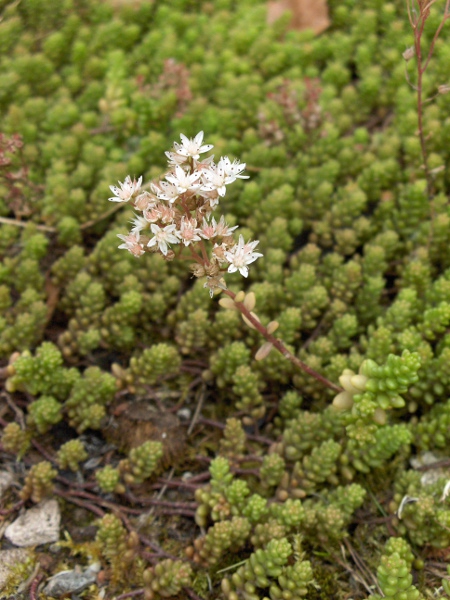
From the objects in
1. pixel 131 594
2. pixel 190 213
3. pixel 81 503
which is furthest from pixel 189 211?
pixel 131 594

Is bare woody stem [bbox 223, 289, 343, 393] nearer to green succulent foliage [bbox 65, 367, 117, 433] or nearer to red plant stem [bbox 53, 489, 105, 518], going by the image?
green succulent foliage [bbox 65, 367, 117, 433]

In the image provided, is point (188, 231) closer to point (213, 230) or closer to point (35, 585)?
point (213, 230)

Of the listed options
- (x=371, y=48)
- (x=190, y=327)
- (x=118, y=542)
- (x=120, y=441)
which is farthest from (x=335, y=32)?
(x=118, y=542)

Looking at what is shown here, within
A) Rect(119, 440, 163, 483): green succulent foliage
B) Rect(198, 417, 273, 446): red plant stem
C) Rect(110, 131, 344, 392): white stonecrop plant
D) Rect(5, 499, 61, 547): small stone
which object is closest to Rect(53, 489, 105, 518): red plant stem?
Rect(5, 499, 61, 547): small stone

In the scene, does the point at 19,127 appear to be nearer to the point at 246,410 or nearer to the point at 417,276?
the point at 246,410

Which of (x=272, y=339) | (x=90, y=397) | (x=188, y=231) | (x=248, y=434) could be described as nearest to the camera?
(x=188, y=231)

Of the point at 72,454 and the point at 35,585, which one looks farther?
the point at 72,454

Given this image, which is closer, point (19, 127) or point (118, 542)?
point (118, 542)

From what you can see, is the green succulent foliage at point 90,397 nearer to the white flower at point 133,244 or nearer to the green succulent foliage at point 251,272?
the green succulent foliage at point 251,272
